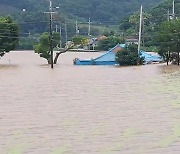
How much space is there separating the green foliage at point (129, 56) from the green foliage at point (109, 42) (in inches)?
1005

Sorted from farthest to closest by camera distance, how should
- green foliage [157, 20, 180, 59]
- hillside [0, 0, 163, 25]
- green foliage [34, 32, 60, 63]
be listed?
hillside [0, 0, 163, 25] < green foliage [34, 32, 60, 63] < green foliage [157, 20, 180, 59]

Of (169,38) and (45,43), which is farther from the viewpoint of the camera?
(45,43)

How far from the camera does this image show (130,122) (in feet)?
35.2

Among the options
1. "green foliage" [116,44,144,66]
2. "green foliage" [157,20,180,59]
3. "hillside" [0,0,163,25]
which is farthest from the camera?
"hillside" [0,0,163,25]

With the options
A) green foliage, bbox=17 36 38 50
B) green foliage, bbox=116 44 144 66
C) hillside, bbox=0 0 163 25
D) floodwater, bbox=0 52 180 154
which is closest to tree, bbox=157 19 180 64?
green foliage, bbox=116 44 144 66

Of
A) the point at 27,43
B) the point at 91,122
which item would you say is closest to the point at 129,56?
the point at 91,122

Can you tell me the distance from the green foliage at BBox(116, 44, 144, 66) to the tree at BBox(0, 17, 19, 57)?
9151mm

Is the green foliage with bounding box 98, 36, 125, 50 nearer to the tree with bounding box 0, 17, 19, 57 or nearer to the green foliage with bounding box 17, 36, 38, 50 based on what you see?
the green foliage with bounding box 17, 36, 38, 50

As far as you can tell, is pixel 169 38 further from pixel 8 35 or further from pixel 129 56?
pixel 8 35

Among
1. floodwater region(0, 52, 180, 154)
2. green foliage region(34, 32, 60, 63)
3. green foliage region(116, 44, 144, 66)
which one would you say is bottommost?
floodwater region(0, 52, 180, 154)

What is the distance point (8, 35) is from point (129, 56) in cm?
1012

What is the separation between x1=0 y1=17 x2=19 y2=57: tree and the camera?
134 feet

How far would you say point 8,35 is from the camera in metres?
41.1

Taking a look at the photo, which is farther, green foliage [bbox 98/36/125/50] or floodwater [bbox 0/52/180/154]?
green foliage [bbox 98/36/125/50]
